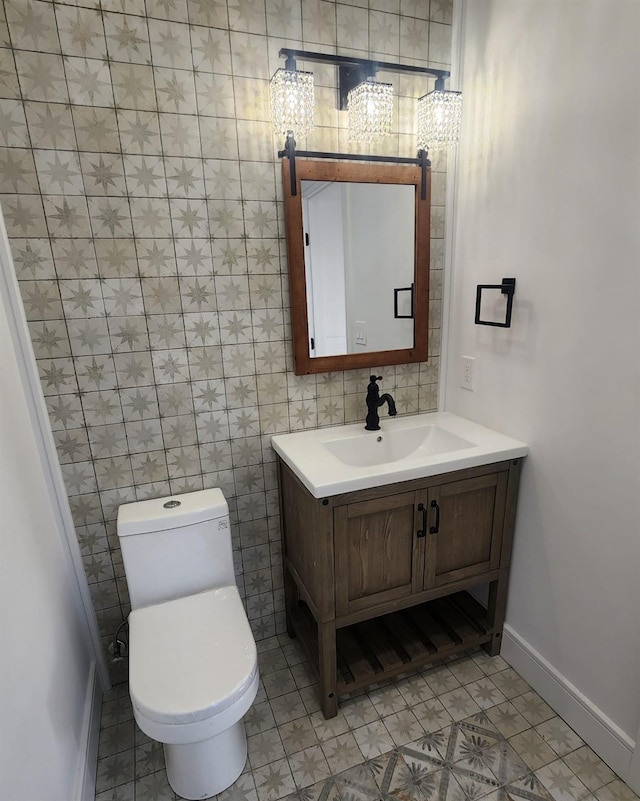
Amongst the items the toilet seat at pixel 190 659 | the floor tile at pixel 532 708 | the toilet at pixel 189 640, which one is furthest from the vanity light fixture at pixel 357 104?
the floor tile at pixel 532 708

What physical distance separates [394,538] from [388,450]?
424mm

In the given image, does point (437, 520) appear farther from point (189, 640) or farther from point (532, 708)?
point (189, 640)

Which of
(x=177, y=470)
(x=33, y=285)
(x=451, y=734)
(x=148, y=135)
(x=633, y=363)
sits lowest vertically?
(x=451, y=734)

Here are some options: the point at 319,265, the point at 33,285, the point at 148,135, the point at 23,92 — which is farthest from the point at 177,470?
the point at 23,92

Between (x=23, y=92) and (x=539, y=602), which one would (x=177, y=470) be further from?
(x=539, y=602)

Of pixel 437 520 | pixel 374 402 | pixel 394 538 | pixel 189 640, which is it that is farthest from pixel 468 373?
pixel 189 640

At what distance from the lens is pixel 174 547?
1662mm

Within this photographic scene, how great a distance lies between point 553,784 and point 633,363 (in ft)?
4.32

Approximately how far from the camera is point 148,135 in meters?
1.52

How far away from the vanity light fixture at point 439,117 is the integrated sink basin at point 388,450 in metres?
1.12

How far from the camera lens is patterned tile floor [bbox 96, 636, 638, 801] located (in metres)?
1.44

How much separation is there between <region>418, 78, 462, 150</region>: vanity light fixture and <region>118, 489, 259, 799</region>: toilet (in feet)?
5.27

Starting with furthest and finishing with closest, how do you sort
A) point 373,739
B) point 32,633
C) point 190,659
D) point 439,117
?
point 439,117 < point 373,739 < point 190,659 < point 32,633

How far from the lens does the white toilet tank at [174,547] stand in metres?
1.62
